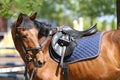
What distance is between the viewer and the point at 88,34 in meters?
Answer: 5.22

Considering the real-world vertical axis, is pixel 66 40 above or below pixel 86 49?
above

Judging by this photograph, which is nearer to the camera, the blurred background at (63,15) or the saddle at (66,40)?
the saddle at (66,40)

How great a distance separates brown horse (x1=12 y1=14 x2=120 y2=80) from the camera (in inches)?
193

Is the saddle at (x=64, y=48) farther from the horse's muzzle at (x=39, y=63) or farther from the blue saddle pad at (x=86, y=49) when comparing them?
the horse's muzzle at (x=39, y=63)

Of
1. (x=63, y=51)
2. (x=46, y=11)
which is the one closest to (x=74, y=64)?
(x=63, y=51)

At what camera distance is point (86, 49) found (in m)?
5.04

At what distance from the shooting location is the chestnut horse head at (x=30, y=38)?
4.87 metres

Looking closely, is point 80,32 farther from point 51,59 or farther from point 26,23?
point 26,23

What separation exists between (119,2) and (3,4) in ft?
9.00

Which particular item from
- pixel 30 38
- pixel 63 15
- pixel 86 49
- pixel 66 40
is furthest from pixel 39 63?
pixel 63 15

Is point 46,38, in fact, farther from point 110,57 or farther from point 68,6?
point 68,6

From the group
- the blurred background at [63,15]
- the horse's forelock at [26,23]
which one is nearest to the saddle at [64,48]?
the horse's forelock at [26,23]

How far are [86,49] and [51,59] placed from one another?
0.53 m

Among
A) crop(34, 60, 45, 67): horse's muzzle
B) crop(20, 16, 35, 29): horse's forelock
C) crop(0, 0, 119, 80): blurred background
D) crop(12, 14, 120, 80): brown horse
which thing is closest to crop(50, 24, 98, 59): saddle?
crop(12, 14, 120, 80): brown horse
